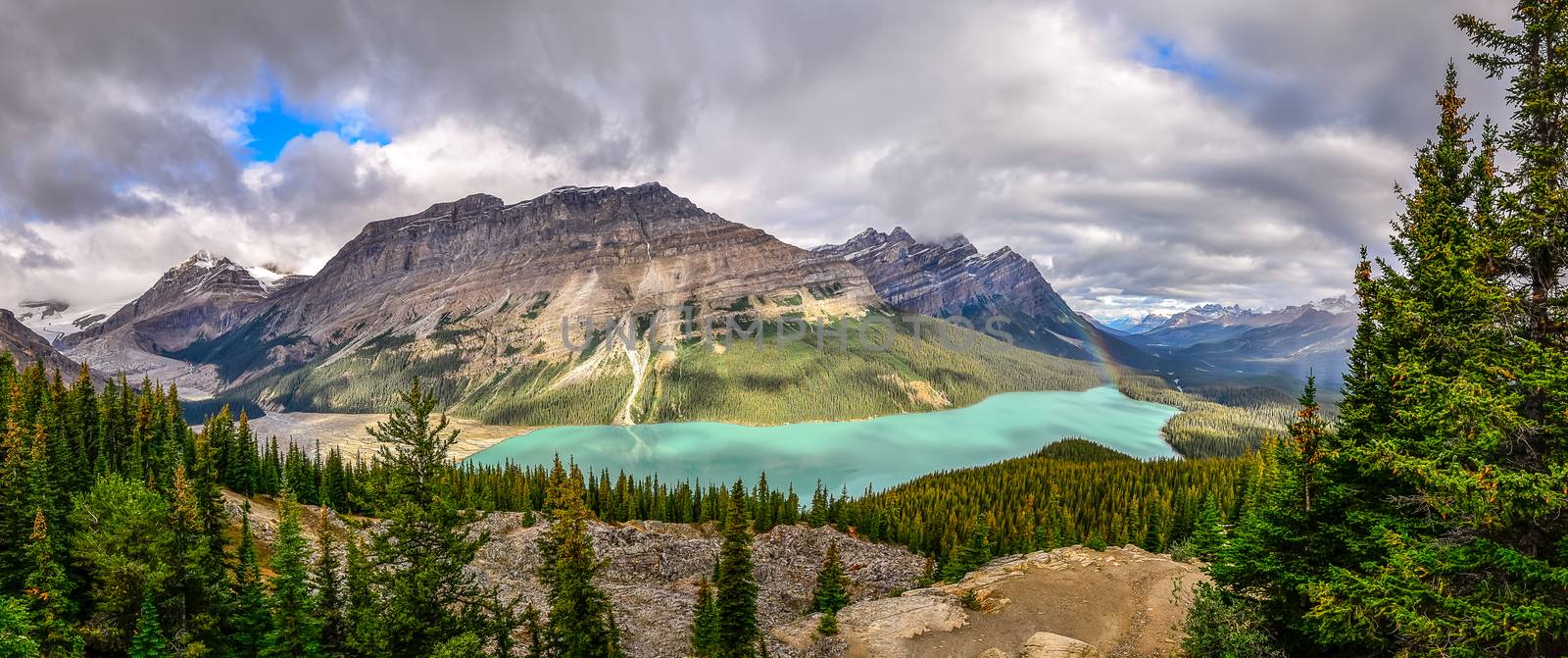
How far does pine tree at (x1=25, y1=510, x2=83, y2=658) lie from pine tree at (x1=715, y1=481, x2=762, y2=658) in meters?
26.0

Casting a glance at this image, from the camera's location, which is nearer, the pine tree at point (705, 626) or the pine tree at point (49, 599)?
the pine tree at point (49, 599)

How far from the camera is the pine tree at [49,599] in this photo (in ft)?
81.3

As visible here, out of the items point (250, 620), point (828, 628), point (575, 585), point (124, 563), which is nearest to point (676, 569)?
point (828, 628)

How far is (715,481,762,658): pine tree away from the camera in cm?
2805

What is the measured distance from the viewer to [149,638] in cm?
2486

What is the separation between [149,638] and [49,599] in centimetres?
799

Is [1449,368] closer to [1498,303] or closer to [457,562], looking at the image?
[1498,303]

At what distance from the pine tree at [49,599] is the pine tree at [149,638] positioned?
5.33 ft

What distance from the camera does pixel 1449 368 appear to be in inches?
453

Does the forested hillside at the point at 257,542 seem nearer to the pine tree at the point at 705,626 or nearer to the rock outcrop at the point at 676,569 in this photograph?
the pine tree at the point at 705,626

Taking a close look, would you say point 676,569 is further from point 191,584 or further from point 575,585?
point 191,584

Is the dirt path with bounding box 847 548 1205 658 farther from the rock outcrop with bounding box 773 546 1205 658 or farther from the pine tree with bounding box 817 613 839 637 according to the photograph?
the pine tree with bounding box 817 613 839 637

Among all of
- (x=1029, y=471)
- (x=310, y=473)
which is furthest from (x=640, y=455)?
(x=1029, y=471)

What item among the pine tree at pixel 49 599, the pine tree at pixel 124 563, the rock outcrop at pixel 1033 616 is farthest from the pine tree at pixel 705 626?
the pine tree at pixel 49 599
